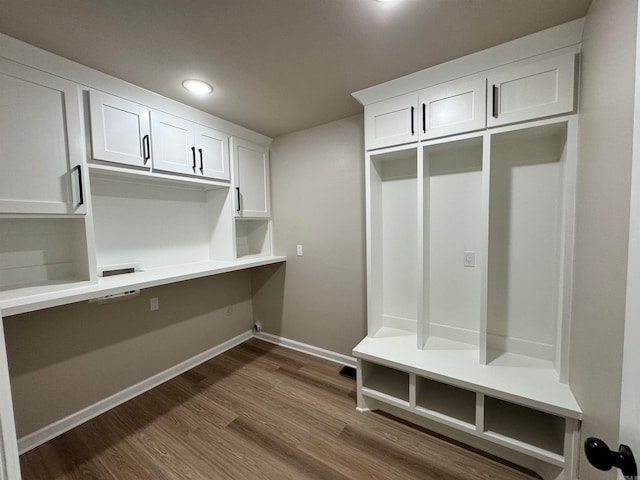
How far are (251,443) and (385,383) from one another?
3.36 ft

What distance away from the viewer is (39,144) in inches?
56.2

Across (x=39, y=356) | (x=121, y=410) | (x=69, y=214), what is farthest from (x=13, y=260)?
(x=121, y=410)

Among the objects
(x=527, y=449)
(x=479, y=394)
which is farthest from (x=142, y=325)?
(x=527, y=449)

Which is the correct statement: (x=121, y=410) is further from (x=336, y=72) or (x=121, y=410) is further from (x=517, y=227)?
(x=517, y=227)

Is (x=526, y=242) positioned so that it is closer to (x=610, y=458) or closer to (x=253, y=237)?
(x=610, y=458)

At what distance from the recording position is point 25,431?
5.26 ft

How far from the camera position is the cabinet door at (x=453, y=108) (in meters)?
1.58

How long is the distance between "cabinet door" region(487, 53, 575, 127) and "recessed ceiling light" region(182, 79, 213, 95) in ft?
6.17

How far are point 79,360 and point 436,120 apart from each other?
3039mm

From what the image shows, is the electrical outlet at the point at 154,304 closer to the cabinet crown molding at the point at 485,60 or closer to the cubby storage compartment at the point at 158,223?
the cubby storage compartment at the point at 158,223

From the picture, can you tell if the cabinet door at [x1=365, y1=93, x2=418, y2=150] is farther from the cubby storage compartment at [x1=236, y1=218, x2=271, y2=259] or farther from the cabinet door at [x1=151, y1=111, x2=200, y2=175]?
the cubby storage compartment at [x1=236, y1=218, x2=271, y2=259]

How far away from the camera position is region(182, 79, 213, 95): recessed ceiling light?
70.1 inches

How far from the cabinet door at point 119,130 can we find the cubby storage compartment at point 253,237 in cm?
129

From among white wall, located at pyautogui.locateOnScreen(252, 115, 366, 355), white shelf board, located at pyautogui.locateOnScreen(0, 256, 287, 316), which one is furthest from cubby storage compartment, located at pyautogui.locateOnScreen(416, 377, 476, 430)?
white shelf board, located at pyautogui.locateOnScreen(0, 256, 287, 316)
